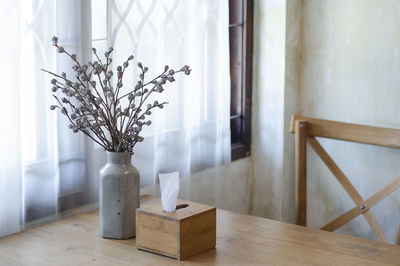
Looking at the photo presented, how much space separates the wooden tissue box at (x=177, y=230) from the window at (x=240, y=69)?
1.11 m

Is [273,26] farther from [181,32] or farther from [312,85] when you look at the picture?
[181,32]

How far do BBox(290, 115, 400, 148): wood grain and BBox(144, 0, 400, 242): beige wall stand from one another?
9.5 inches

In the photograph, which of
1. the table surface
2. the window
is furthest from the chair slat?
the table surface

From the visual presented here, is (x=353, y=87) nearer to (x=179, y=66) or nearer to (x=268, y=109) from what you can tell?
(x=268, y=109)

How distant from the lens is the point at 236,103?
279cm

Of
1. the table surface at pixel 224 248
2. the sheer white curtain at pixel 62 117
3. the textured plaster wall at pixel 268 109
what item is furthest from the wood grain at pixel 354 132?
the table surface at pixel 224 248

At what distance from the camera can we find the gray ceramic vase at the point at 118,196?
1.67m

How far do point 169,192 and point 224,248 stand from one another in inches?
8.9

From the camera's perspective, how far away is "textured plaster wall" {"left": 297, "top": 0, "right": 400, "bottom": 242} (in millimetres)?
2555

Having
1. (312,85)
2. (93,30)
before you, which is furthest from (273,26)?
(93,30)

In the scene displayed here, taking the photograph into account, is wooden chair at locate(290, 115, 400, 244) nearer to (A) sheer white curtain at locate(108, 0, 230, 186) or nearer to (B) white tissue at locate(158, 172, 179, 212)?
(A) sheer white curtain at locate(108, 0, 230, 186)

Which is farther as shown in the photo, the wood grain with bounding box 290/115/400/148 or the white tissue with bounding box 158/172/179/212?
the wood grain with bounding box 290/115/400/148

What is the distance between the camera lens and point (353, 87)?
8.73 ft

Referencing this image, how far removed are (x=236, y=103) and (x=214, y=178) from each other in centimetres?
43
